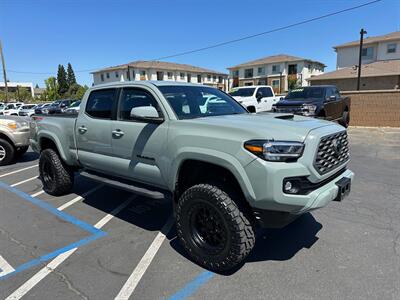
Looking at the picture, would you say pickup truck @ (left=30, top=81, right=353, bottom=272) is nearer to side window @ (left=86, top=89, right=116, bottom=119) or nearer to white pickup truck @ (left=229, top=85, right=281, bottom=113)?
side window @ (left=86, top=89, right=116, bottom=119)

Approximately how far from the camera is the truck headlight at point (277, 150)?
252 centimetres

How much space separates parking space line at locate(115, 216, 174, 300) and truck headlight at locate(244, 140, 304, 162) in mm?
1691

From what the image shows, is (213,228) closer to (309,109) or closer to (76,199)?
(76,199)

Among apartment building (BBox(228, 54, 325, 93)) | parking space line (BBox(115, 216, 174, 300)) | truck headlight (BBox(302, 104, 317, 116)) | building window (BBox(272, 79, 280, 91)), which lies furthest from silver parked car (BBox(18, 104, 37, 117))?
building window (BBox(272, 79, 280, 91))

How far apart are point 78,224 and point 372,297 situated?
3663 millimetres

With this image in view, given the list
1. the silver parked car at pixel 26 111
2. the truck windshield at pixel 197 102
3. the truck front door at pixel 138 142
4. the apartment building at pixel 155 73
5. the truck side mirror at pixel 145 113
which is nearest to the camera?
the truck side mirror at pixel 145 113

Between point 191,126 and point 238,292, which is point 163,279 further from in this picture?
point 191,126

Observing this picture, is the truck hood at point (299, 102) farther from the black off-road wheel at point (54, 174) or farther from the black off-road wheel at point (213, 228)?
the black off-road wheel at point (213, 228)

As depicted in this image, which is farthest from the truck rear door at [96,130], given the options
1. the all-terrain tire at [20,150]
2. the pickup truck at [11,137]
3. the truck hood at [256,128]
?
the all-terrain tire at [20,150]

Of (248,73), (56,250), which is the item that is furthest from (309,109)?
(248,73)

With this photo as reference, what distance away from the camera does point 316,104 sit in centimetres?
1054

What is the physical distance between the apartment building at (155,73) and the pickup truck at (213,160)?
49428 mm

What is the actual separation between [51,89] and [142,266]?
85595 mm

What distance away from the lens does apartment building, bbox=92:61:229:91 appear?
57375mm
